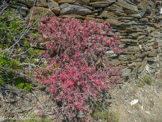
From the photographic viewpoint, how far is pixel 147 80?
455 centimetres

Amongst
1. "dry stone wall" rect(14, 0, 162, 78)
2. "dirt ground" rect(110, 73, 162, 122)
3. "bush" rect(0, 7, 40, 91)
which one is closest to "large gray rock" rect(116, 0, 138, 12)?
"dry stone wall" rect(14, 0, 162, 78)

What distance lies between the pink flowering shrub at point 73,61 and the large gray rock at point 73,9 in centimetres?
26

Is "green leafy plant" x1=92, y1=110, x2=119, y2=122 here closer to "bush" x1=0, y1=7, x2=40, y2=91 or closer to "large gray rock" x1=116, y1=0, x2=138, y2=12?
"bush" x1=0, y1=7, x2=40, y2=91

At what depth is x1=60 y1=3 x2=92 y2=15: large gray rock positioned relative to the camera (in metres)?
3.05

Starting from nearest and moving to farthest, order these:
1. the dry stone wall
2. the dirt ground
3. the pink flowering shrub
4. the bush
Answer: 1. the bush
2. the pink flowering shrub
3. the dry stone wall
4. the dirt ground

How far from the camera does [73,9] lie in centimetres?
310

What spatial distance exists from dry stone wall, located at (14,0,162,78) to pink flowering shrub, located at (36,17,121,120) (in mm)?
279

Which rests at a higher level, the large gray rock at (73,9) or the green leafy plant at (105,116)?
the large gray rock at (73,9)

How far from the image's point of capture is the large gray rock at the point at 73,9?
305 centimetres

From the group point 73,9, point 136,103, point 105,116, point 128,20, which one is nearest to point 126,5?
point 128,20

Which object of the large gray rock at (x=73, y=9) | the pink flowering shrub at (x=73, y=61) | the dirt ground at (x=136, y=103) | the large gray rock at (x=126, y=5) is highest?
the large gray rock at (x=126, y=5)

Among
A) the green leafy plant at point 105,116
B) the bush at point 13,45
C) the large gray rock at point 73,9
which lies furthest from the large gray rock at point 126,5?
the green leafy plant at point 105,116

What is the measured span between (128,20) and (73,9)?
1.74m

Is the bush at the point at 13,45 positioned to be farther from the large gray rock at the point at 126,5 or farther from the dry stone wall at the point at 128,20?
the large gray rock at the point at 126,5
